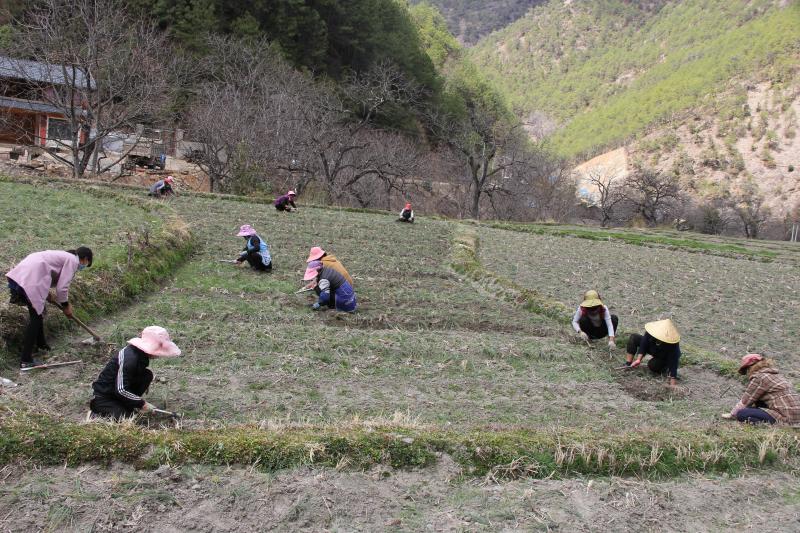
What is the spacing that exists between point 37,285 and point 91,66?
27286 millimetres

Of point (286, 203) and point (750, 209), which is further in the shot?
point (750, 209)

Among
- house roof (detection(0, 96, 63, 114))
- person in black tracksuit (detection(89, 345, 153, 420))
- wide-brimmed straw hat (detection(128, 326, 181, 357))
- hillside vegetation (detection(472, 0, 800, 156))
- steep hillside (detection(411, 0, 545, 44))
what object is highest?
steep hillside (detection(411, 0, 545, 44))

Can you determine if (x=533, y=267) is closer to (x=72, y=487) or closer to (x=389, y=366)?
(x=389, y=366)

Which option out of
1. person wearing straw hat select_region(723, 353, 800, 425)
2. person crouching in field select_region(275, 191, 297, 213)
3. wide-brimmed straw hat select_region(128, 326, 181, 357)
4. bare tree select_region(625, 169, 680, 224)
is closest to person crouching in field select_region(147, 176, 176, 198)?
person crouching in field select_region(275, 191, 297, 213)

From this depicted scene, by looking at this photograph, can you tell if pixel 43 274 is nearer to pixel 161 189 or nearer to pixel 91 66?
pixel 161 189

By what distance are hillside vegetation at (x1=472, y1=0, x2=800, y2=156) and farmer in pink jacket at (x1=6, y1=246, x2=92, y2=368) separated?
332 feet

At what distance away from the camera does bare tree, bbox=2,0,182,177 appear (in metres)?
29.0

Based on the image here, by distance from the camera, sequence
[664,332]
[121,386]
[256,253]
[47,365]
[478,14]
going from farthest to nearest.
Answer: [478,14] → [256,253] → [664,332] → [47,365] → [121,386]

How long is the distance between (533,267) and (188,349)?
12057mm

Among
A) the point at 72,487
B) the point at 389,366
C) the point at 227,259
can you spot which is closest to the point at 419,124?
the point at 227,259

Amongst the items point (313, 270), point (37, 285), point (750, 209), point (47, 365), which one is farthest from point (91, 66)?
point (750, 209)

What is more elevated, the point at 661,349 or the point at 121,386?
the point at 661,349

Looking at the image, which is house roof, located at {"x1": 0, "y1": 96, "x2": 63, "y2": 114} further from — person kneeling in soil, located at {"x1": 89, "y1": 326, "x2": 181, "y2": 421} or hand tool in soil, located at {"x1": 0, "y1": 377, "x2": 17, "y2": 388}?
person kneeling in soil, located at {"x1": 89, "y1": 326, "x2": 181, "y2": 421}

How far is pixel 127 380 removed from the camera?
584 cm
